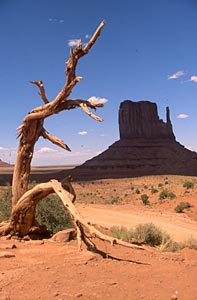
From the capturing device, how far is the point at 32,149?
959cm

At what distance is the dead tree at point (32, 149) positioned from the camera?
28.0 ft

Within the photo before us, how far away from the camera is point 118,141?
10075cm

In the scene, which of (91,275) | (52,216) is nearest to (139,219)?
(52,216)

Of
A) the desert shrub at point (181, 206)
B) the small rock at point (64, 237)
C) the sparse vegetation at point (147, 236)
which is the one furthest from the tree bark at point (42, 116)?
the desert shrub at point (181, 206)

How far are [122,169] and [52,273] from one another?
251 ft

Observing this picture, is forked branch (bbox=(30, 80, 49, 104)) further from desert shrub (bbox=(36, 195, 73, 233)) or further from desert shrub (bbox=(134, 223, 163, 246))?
desert shrub (bbox=(134, 223, 163, 246))

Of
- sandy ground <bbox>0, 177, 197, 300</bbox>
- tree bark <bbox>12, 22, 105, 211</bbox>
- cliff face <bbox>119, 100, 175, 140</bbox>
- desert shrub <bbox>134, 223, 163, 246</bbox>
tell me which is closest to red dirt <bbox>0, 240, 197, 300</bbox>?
sandy ground <bbox>0, 177, 197, 300</bbox>

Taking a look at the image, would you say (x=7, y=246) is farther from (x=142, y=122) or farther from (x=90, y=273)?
(x=142, y=122)

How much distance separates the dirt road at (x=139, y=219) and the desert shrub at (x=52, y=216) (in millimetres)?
5405

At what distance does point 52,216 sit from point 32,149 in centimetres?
280

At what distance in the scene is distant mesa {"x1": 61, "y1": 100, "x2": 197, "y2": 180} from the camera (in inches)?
3098

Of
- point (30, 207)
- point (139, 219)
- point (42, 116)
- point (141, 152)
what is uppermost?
point (141, 152)

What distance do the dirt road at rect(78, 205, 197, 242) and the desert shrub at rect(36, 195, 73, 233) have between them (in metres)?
5.40

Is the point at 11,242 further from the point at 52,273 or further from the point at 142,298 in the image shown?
the point at 142,298
